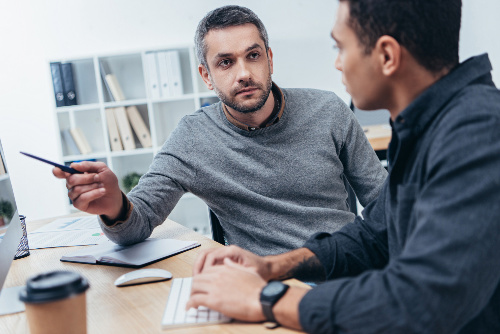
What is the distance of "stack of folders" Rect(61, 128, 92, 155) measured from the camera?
143 inches

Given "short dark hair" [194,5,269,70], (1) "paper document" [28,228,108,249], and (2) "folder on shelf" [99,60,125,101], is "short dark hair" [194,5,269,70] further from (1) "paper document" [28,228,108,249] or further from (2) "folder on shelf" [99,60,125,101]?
(2) "folder on shelf" [99,60,125,101]

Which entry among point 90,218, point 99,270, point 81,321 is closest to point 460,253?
point 81,321

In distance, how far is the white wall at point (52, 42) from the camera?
377cm

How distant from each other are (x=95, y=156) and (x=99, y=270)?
2627 mm

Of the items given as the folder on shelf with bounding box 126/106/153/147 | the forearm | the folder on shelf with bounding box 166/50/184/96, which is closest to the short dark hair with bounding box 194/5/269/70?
the forearm

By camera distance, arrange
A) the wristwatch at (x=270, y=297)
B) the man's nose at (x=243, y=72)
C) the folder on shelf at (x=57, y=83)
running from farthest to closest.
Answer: the folder on shelf at (x=57, y=83)
the man's nose at (x=243, y=72)
the wristwatch at (x=270, y=297)

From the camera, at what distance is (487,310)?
71 cm

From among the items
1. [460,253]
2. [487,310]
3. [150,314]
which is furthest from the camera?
[150,314]

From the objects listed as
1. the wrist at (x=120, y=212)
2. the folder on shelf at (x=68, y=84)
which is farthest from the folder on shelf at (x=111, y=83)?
the wrist at (x=120, y=212)

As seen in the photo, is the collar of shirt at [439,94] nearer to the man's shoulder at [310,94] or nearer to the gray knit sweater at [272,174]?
the gray knit sweater at [272,174]

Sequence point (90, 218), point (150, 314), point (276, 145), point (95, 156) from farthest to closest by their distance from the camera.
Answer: point (95, 156)
point (90, 218)
point (276, 145)
point (150, 314)

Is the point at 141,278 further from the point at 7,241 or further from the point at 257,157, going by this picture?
the point at 257,157

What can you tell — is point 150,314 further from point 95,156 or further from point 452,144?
point 95,156

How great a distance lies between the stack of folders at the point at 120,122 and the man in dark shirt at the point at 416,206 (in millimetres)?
2842
